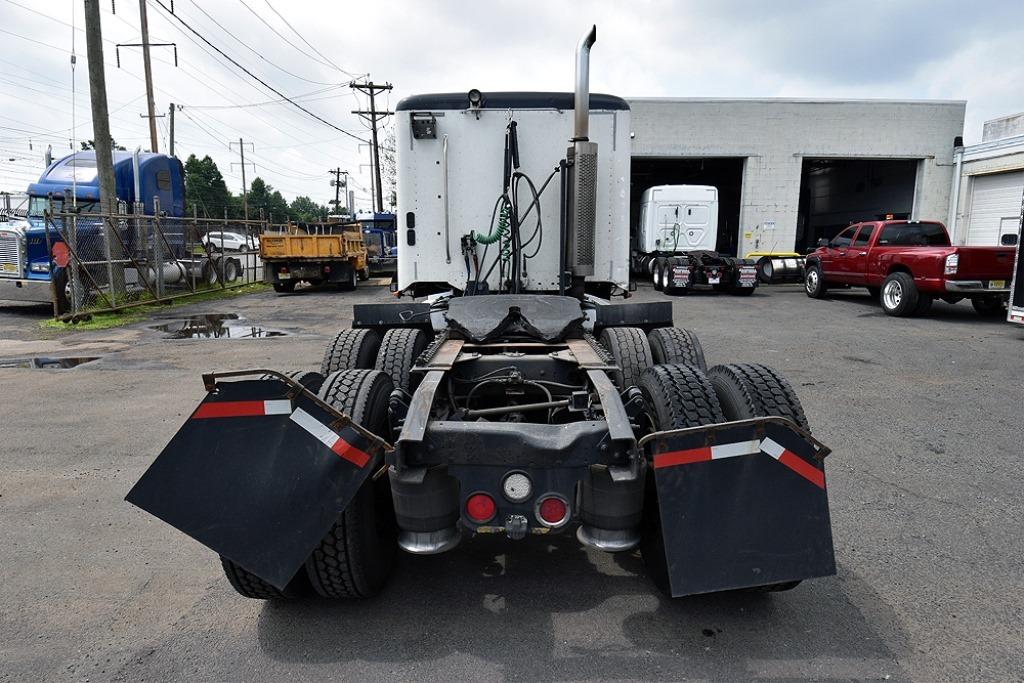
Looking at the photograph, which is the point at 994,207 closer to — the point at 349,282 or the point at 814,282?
the point at 814,282

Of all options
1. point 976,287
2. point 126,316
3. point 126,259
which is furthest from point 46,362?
point 976,287

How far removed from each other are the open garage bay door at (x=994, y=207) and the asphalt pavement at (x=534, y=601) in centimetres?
2012

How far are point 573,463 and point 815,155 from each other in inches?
1007

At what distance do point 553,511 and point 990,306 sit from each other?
47.8ft

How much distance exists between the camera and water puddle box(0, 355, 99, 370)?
8914mm

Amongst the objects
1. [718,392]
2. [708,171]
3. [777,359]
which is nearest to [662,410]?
[718,392]

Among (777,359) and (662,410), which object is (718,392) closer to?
(662,410)

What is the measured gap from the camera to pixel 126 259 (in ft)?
48.3

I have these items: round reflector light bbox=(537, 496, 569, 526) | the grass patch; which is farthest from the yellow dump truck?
round reflector light bbox=(537, 496, 569, 526)

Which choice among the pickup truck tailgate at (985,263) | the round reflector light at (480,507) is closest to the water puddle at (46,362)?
the round reflector light at (480,507)

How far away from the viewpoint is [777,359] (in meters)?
9.34

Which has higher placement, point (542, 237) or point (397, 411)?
point (542, 237)

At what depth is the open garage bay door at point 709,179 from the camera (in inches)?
1217

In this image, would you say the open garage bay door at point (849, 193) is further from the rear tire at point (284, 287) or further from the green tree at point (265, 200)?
the green tree at point (265, 200)
